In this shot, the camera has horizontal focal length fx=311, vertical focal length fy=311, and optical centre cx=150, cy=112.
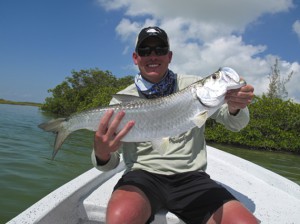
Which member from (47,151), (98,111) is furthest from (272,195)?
(47,151)

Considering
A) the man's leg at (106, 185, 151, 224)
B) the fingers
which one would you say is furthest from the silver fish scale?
the man's leg at (106, 185, 151, 224)

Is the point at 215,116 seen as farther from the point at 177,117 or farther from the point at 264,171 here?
the point at 264,171

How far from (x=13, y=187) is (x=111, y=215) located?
3878mm

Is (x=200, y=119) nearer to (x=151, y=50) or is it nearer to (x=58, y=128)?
(x=151, y=50)

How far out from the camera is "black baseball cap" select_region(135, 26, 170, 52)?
3.33m

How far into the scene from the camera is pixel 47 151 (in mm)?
10148

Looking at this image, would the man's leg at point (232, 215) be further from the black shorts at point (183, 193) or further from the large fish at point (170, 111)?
the large fish at point (170, 111)

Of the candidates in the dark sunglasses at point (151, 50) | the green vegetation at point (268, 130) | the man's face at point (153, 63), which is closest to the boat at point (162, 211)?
the man's face at point (153, 63)

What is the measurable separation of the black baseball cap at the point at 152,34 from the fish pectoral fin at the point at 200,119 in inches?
43.7

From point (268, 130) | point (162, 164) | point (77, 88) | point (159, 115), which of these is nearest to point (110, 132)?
point (159, 115)

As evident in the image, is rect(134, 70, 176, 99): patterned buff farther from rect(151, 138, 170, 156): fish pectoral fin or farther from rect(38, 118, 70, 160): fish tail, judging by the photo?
rect(38, 118, 70, 160): fish tail

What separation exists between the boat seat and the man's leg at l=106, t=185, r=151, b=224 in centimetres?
30

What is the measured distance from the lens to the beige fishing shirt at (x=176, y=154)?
10.2 feet

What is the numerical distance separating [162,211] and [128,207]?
0.64 m
